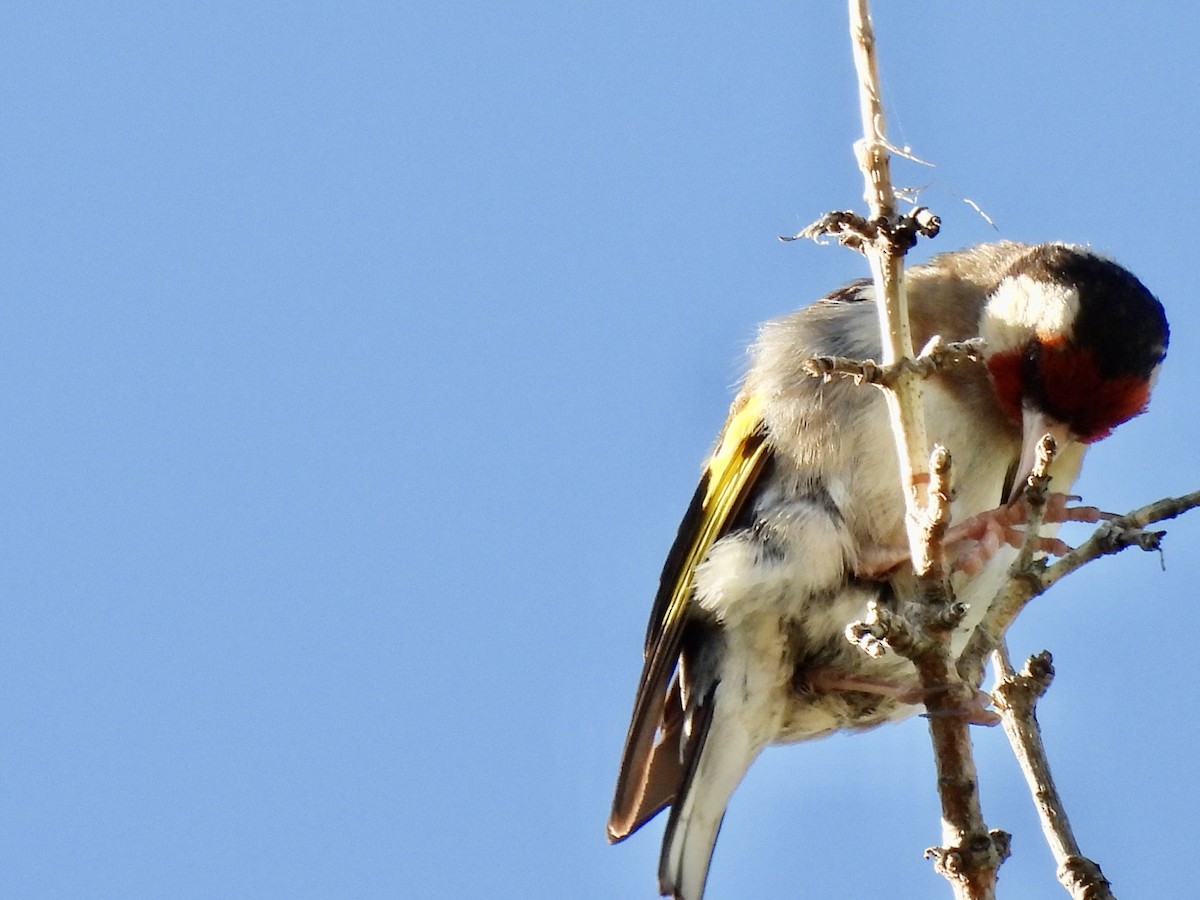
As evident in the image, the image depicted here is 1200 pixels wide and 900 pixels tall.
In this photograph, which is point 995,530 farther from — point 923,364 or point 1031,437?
point 923,364

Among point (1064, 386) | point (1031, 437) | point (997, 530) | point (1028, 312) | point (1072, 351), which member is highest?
point (1028, 312)

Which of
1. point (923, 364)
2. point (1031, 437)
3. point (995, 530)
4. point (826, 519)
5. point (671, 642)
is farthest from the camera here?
point (671, 642)

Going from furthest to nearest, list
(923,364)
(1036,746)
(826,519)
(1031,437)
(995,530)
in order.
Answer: (826,519) → (1031,437) → (995,530) → (1036,746) → (923,364)

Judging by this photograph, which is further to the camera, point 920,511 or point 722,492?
point 722,492

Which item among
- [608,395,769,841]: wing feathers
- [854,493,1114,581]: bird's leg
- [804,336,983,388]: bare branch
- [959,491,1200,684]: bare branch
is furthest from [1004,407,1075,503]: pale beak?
[804,336,983,388]: bare branch

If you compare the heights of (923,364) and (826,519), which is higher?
(826,519)

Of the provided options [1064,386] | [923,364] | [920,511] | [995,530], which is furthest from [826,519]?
[923,364]

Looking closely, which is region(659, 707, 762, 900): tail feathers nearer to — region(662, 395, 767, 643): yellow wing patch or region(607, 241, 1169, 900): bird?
region(607, 241, 1169, 900): bird
